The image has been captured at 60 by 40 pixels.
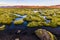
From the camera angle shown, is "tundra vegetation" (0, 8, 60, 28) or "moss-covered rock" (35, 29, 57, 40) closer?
"moss-covered rock" (35, 29, 57, 40)

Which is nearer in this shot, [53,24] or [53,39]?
[53,39]

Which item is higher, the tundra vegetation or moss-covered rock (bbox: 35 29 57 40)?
the tundra vegetation

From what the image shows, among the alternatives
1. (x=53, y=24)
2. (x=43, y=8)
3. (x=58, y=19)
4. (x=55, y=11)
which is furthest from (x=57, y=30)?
(x=43, y=8)

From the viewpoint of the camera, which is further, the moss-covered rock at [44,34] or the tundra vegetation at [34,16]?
the tundra vegetation at [34,16]

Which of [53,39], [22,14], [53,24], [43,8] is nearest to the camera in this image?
[53,39]

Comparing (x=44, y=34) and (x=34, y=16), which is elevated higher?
(x=34, y=16)

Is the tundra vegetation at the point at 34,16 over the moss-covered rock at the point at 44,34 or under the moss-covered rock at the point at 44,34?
over

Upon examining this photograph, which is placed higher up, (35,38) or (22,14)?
(22,14)

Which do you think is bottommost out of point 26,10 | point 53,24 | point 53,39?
point 53,39

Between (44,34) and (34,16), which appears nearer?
(44,34)

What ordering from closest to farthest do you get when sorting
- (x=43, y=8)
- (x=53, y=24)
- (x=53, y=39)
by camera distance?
(x=53, y=39), (x=53, y=24), (x=43, y=8)

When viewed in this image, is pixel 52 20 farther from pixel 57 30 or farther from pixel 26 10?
pixel 26 10
